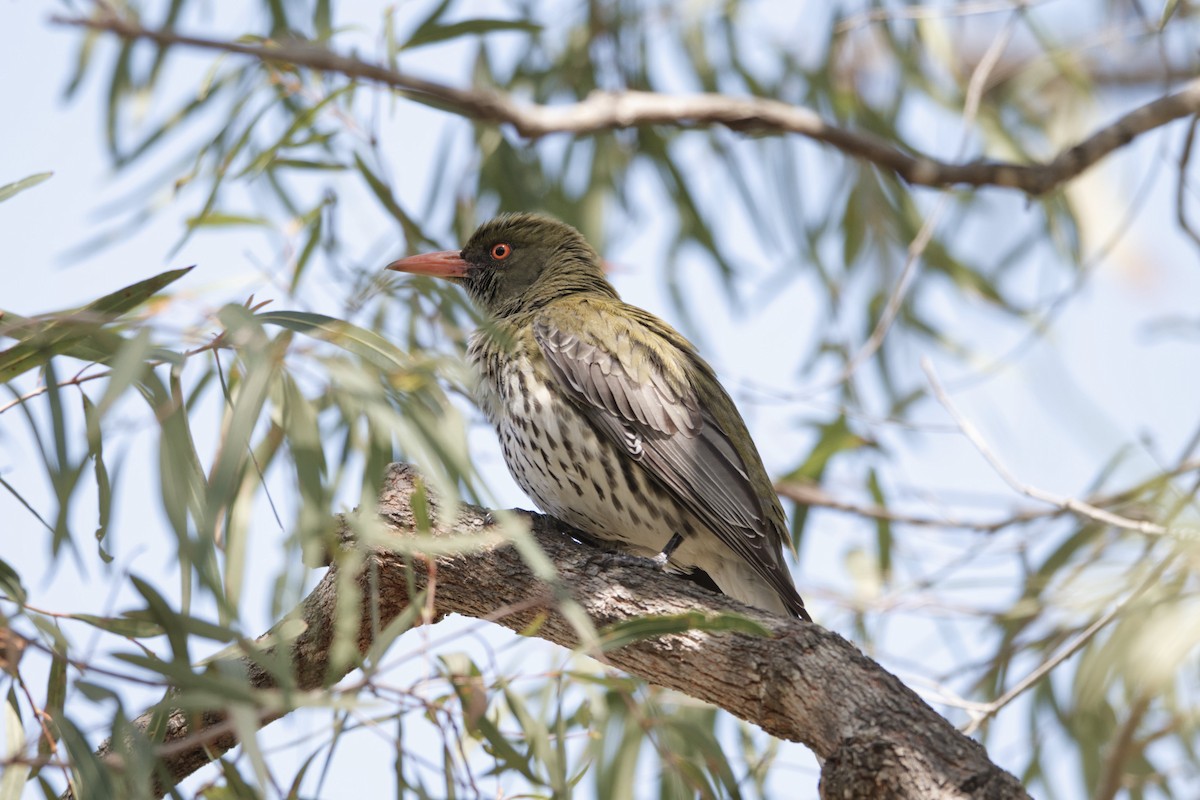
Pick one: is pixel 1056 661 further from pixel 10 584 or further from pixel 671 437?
pixel 10 584

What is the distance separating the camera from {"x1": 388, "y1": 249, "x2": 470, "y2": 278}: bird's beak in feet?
17.2

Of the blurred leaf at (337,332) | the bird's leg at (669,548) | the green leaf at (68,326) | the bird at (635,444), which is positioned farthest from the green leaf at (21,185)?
the bird's leg at (669,548)

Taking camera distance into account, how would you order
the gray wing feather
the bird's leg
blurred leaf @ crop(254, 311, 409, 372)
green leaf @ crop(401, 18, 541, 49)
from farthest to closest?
1. green leaf @ crop(401, 18, 541, 49)
2. the bird's leg
3. the gray wing feather
4. blurred leaf @ crop(254, 311, 409, 372)

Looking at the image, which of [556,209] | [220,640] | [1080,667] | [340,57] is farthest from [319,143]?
[1080,667]

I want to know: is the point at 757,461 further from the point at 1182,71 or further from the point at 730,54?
the point at 1182,71

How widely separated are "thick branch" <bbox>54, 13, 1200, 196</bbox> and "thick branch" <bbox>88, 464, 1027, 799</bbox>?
3.56ft

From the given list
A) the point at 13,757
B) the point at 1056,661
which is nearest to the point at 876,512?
the point at 1056,661

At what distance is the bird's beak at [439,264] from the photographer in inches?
207

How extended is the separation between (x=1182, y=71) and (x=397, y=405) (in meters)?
6.38

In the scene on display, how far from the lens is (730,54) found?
266 inches

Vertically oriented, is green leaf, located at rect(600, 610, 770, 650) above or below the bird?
below

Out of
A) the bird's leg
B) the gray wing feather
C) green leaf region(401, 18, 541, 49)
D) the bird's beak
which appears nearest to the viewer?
the gray wing feather

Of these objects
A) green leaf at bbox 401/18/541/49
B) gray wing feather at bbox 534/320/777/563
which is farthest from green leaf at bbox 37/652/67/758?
green leaf at bbox 401/18/541/49

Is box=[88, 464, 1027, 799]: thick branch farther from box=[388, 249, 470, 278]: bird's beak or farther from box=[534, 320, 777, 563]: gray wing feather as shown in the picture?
box=[388, 249, 470, 278]: bird's beak
